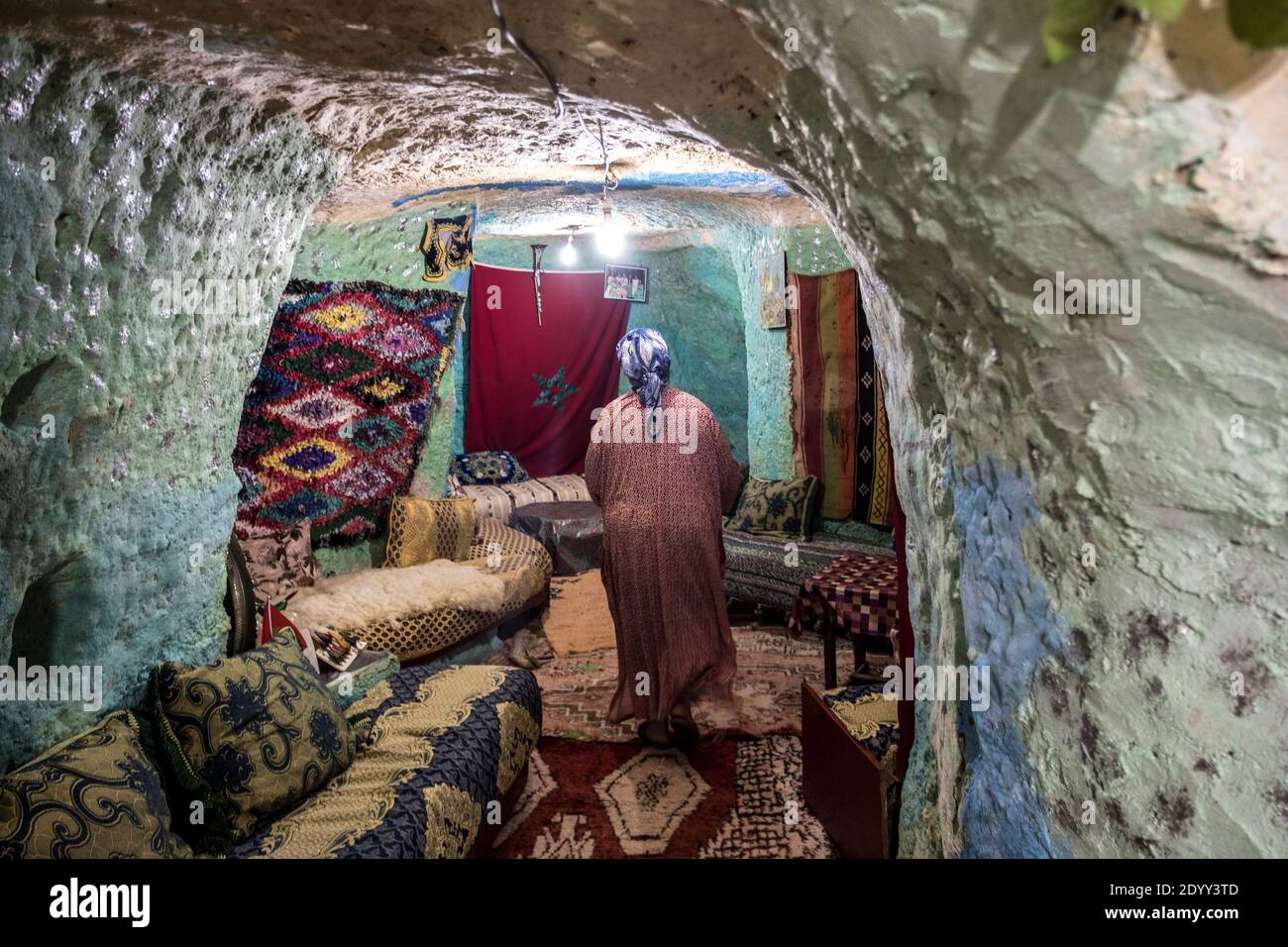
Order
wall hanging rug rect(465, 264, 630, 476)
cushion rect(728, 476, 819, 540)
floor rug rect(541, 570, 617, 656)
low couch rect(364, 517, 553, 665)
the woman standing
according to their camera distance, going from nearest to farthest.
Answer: the woman standing, low couch rect(364, 517, 553, 665), floor rug rect(541, 570, 617, 656), cushion rect(728, 476, 819, 540), wall hanging rug rect(465, 264, 630, 476)

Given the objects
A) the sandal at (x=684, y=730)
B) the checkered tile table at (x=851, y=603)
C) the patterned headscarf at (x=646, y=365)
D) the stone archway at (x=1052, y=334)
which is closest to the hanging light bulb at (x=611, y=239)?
the patterned headscarf at (x=646, y=365)

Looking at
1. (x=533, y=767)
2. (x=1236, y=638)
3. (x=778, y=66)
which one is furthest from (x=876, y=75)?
(x=533, y=767)

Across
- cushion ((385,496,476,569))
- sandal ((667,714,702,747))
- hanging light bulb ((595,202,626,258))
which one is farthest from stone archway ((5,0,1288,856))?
hanging light bulb ((595,202,626,258))

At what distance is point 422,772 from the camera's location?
2.48 meters

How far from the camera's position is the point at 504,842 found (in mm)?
2920

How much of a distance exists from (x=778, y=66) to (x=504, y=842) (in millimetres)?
2534

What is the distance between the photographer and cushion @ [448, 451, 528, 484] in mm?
7383

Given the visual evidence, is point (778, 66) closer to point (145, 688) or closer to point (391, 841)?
point (391, 841)

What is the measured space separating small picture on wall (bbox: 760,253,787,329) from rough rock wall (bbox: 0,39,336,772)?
386 cm

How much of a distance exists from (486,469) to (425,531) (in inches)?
102

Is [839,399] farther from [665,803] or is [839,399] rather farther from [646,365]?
[665,803]

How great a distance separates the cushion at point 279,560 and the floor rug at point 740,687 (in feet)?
4.36

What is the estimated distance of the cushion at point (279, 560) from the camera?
4.08 m

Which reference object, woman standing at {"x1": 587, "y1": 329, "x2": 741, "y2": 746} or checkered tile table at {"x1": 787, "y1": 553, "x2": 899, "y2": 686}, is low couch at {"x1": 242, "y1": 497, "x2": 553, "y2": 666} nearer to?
woman standing at {"x1": 587, "y1": 329, "x2": 741, "y2": 746}
